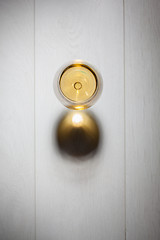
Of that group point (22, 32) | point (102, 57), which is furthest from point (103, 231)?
point (22, 32)

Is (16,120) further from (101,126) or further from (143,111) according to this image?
(143,111)

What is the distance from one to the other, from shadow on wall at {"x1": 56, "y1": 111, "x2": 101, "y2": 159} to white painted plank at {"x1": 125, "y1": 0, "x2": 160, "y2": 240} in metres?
0.09

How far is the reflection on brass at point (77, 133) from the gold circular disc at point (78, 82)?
0.23ft

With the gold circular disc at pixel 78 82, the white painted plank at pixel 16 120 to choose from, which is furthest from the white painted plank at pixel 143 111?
the white painted plank at pixel 16 120

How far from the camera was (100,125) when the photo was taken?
431 millimetres

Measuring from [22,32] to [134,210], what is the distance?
1.84ft

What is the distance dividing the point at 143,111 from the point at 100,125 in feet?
0.39

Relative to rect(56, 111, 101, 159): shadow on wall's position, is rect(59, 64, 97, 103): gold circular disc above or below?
above

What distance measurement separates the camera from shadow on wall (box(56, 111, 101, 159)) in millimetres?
429

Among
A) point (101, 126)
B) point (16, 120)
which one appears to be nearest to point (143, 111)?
point (101, 126)

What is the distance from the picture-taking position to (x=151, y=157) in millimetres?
433

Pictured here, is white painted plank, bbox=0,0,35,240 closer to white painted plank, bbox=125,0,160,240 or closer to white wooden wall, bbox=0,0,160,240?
white wooden wall, bbox=0,0,160,240

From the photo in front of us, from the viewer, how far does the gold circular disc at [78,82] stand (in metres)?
0.37

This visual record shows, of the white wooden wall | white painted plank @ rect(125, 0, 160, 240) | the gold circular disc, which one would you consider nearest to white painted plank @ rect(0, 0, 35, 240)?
the white wooden wall
